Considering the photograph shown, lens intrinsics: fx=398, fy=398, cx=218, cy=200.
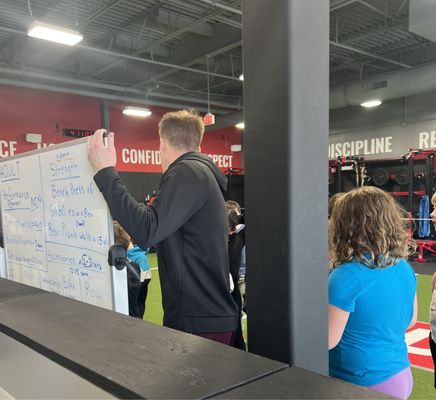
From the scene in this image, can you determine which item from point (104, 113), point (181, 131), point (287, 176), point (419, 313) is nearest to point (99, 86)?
point (104, 113)

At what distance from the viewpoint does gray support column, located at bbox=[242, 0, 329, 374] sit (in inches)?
27.0

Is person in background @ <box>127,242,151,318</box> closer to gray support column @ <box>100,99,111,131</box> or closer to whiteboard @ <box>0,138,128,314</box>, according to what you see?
whiteboard @ <box>0,138,128,314</box>

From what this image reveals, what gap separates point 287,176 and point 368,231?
828 mm

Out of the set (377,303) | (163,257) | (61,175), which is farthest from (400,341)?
(61,175)

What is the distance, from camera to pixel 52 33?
18.2 ft

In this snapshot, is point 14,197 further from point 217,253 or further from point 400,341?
point 400,341

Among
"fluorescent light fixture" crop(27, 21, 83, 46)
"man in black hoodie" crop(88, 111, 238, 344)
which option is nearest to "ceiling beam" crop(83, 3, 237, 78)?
"fluorescent light fixture" crop(27, 21, 83, 46)

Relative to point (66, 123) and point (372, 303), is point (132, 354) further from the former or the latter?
point (66, 123)

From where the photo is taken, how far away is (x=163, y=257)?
143 centimetres

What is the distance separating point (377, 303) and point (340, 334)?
0.16 metres

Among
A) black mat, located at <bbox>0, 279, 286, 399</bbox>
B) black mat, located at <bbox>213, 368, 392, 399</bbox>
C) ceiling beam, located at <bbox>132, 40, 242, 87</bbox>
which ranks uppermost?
ceiling beam, located at <bbox>132, 40, 242, 87</bbox>

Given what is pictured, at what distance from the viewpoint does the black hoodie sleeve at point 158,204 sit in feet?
3.94

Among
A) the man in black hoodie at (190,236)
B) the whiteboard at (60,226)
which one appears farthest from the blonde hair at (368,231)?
the whiteboard at (60,226)

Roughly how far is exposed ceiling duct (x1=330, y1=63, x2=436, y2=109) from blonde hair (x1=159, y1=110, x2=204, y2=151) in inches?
318
